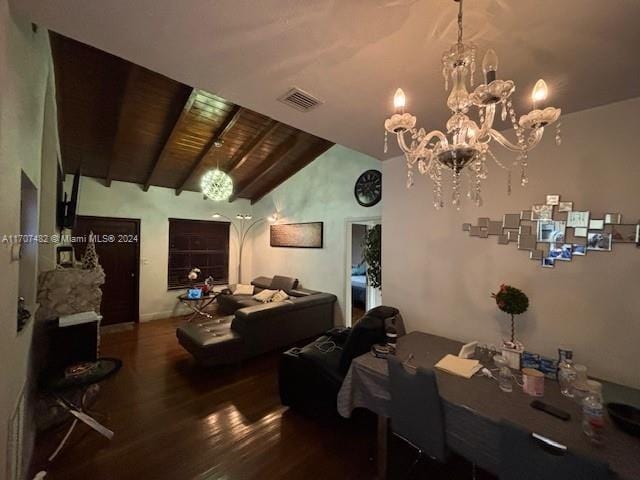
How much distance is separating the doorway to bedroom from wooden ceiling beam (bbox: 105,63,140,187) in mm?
3498

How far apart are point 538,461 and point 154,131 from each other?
5.07 m

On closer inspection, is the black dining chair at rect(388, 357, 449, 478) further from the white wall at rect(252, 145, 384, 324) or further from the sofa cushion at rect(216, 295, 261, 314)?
the sofa cushion at rect(216, 295, 261, 314)

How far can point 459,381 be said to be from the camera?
1616 mm

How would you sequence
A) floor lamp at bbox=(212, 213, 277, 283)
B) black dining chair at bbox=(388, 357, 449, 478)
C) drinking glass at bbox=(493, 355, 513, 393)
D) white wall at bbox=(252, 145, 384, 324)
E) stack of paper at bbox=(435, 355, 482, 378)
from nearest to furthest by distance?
1. black dining chair at bbox=(388, 357, 449, 478)
2. drinking glass at bbox=(493, 355, 513, 393)
3. stack of paper at bbox=(435, 355, 482, 378)
4. white wall at bbox=(252, 145, 384, 324)
5. floor lamp at bbox=(212, 213, 277, 283)

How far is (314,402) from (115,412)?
73.4 inches

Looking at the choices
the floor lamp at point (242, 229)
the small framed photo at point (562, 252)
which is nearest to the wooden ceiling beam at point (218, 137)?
the floor lamp at point (242, 229)

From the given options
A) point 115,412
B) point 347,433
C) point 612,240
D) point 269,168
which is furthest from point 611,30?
point 269,168

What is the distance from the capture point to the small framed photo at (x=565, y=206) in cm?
194

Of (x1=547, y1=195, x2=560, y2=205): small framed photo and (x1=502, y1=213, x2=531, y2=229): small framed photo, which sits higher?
(x1=547, y1=195, x2=560, y2=205): small framed photo

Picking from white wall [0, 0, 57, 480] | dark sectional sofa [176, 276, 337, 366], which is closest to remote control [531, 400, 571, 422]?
white wall [0, 0, 57, 480]

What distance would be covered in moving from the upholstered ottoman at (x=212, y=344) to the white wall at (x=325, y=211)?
2.03 metres

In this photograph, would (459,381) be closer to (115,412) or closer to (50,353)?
(115,412)

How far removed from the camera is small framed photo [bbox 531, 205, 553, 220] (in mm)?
2033

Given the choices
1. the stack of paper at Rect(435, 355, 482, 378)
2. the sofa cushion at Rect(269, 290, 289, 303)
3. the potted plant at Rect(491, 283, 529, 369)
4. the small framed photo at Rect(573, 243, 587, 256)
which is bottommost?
the sofa cushion at Rect(269, 290, 289, 303)
